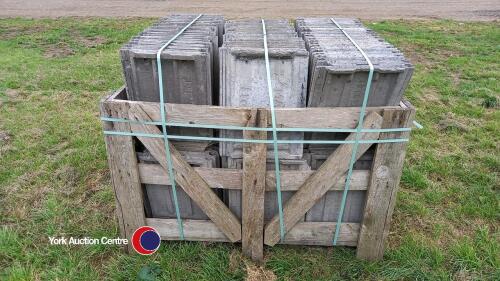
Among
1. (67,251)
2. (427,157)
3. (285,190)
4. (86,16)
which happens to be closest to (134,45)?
(285,190)

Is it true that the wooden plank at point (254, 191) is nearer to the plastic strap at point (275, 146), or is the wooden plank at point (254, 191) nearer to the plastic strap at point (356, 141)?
the plastic strap at point (275, 146)

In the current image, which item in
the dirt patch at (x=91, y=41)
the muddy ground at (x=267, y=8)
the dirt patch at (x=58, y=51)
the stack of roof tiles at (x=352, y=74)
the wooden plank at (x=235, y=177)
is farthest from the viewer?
the muddy ground at (x=267, y=8)

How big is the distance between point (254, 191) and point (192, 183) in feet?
1.45

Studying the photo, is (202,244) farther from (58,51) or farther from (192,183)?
(58,51)

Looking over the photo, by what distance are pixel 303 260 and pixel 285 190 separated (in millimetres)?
671

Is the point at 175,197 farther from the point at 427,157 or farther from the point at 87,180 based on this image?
the point at 427,157

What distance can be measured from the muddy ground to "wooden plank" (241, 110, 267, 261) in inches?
520

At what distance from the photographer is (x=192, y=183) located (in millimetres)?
2865

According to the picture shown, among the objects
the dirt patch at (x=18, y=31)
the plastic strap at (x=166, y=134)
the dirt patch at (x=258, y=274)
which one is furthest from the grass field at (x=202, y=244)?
the dirt patch at (x=18, y=31)

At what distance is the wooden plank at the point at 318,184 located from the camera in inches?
105

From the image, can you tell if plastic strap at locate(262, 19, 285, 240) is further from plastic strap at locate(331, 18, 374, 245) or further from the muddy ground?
the muddy ground

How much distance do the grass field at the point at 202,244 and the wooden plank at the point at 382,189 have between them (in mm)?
185

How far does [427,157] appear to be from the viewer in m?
4.76

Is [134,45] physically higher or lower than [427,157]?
higher
